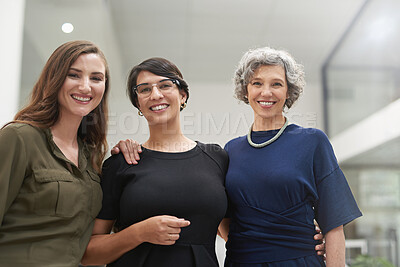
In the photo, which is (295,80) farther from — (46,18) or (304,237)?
(46,18)

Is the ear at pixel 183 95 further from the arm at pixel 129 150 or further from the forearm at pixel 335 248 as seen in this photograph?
the forearm at pixel 335 248

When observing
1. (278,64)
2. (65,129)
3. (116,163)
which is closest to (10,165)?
(65,129)

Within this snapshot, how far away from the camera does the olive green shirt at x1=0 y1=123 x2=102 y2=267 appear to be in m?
1.17

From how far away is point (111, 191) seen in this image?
4.67 feet

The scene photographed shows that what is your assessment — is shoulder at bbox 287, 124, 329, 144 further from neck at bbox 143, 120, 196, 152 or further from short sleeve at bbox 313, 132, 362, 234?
neck at bbox 143, 120, 196, 152

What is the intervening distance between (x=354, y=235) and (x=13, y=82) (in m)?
2.98

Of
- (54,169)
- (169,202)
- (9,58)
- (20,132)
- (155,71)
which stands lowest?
(169,202)

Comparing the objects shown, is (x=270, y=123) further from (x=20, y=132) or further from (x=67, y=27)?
(x=67, y=27)

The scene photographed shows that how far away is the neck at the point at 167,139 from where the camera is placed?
1.51 metres

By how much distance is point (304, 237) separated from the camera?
1.36 meters

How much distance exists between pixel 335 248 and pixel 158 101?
2.53 ft

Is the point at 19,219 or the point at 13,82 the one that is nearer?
the point at 19,219

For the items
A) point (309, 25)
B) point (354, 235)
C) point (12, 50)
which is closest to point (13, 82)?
point (12, 50)

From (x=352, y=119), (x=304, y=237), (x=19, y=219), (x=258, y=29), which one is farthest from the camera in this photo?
(x=352, y=119)
